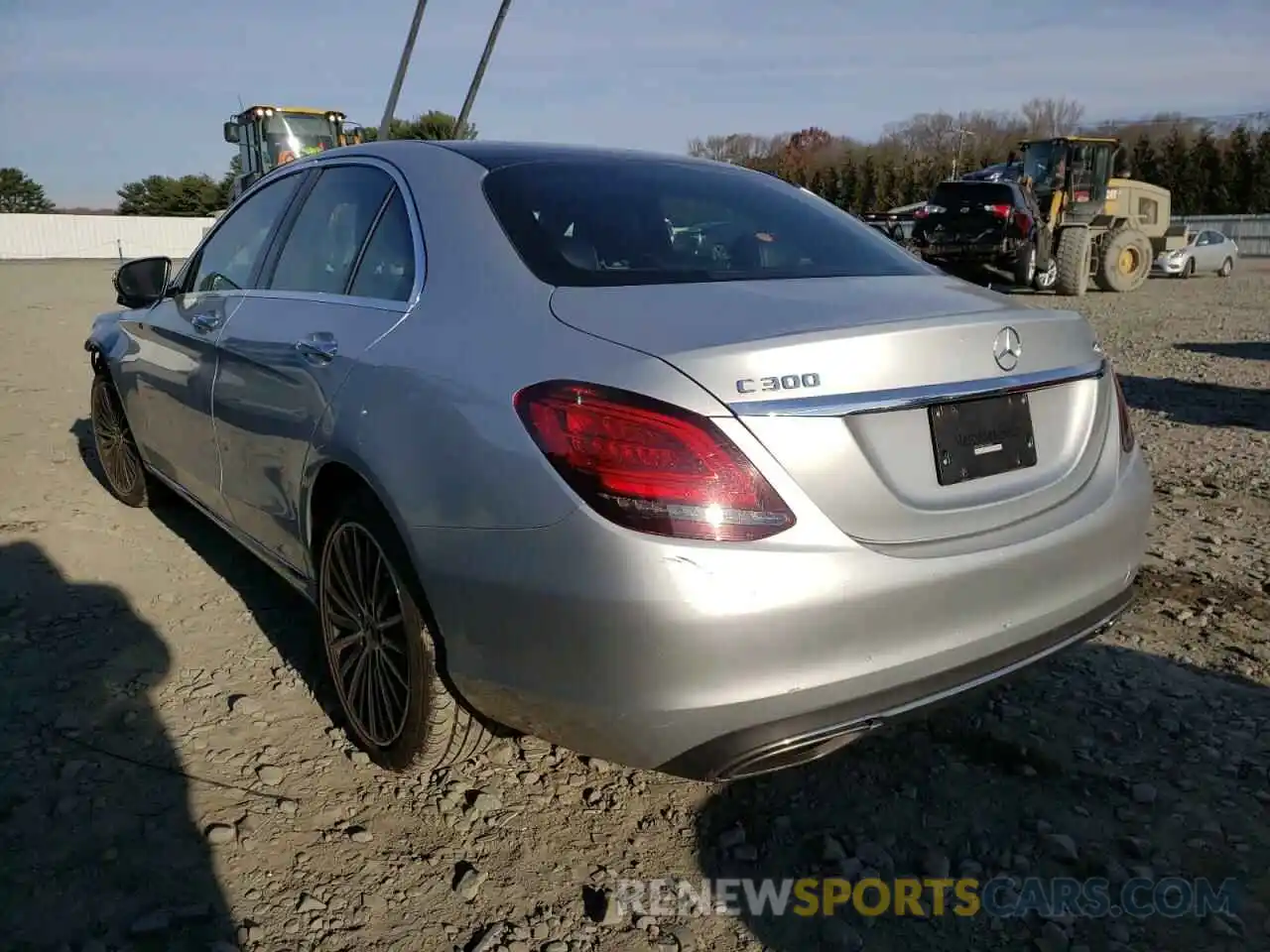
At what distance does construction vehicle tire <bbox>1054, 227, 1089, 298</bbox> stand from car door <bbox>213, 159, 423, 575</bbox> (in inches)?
689

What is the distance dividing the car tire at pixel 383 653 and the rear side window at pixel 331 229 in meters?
0.75

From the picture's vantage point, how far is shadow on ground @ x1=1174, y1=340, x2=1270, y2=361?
973cm

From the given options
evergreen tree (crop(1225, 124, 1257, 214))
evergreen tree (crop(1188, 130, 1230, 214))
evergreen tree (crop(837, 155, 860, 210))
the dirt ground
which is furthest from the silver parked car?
evergreen tree (crop(837, 155, 860, 210))

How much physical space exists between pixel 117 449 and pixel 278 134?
672 inches

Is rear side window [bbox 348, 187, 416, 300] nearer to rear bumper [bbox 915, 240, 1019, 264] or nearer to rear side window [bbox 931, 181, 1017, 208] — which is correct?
rear bumper [bbox 915, 240, 1019, 264]

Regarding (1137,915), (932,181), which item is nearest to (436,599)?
(1137,915)

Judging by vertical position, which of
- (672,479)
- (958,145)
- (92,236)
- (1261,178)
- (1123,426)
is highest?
(958,145)

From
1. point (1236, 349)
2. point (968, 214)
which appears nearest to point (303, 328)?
point (1236, 349)

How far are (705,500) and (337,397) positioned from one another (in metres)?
1.11

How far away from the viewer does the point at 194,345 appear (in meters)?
3.44

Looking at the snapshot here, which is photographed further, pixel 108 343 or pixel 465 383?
pixel 108 343

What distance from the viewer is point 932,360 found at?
193 centimetres

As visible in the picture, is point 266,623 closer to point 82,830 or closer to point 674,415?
point 82,830

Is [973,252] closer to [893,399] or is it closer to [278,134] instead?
[278,134]
